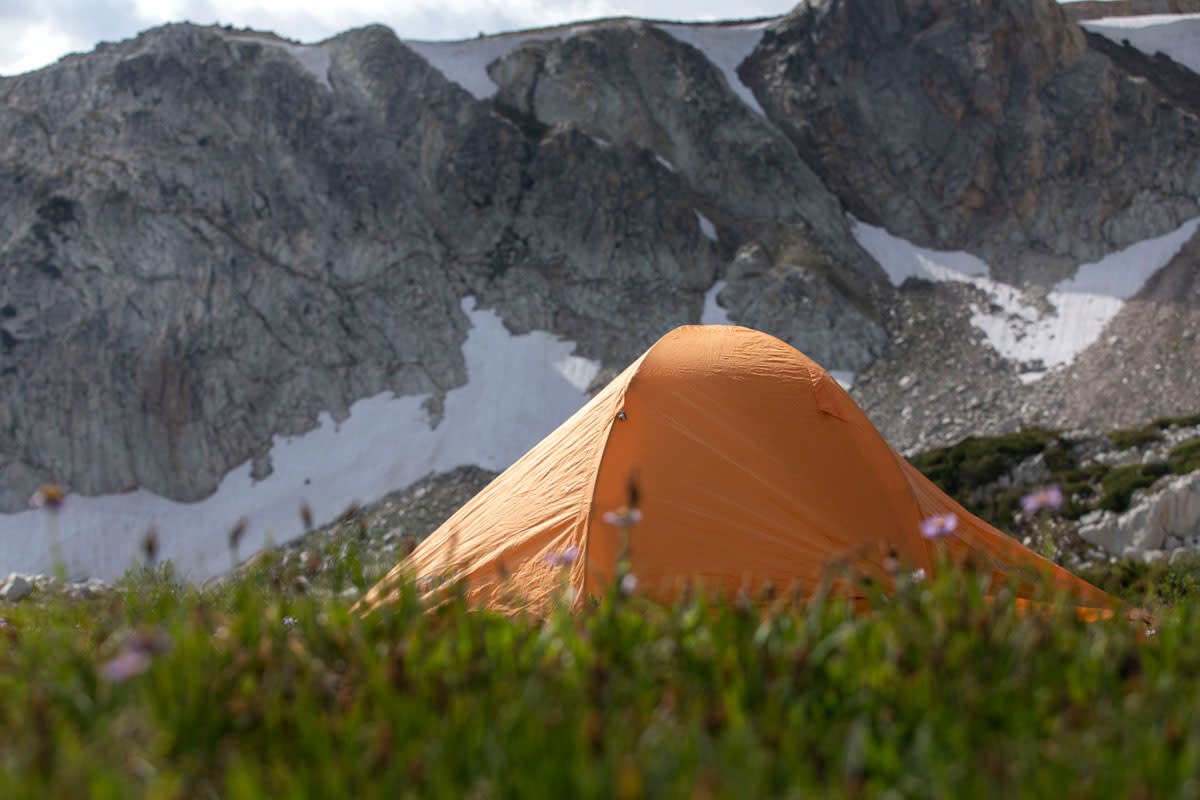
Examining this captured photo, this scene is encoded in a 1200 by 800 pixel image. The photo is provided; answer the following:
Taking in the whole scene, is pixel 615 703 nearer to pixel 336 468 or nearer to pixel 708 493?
pixel 708 493

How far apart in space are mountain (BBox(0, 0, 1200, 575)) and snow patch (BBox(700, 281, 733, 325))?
22 centimetres

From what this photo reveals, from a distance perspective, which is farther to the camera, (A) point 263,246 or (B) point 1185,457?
(A) point 263,246

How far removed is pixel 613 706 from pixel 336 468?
28.7 m

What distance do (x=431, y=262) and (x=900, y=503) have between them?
3035 cm

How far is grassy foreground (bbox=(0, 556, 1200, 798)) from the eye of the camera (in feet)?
7.02

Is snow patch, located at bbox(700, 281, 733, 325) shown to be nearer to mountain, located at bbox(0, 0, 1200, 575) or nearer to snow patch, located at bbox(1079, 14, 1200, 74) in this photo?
mountain, located at bbox(0, 0, 1200, 575)

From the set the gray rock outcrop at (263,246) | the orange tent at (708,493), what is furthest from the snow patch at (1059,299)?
the orange tent at (708,493)

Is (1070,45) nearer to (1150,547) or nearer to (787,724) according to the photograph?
(1150,547)

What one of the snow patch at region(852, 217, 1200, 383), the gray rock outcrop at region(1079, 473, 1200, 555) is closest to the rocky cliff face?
the snow patch at region(852, 217, 1200, 383)

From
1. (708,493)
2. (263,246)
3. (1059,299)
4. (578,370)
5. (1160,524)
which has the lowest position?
(1160,524)

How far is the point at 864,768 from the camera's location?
8.09 feet

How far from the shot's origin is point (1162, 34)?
41719mm

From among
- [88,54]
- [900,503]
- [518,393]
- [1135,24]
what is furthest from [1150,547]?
[88,54]

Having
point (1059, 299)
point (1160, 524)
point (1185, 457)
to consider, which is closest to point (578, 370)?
point (1059, 299)
